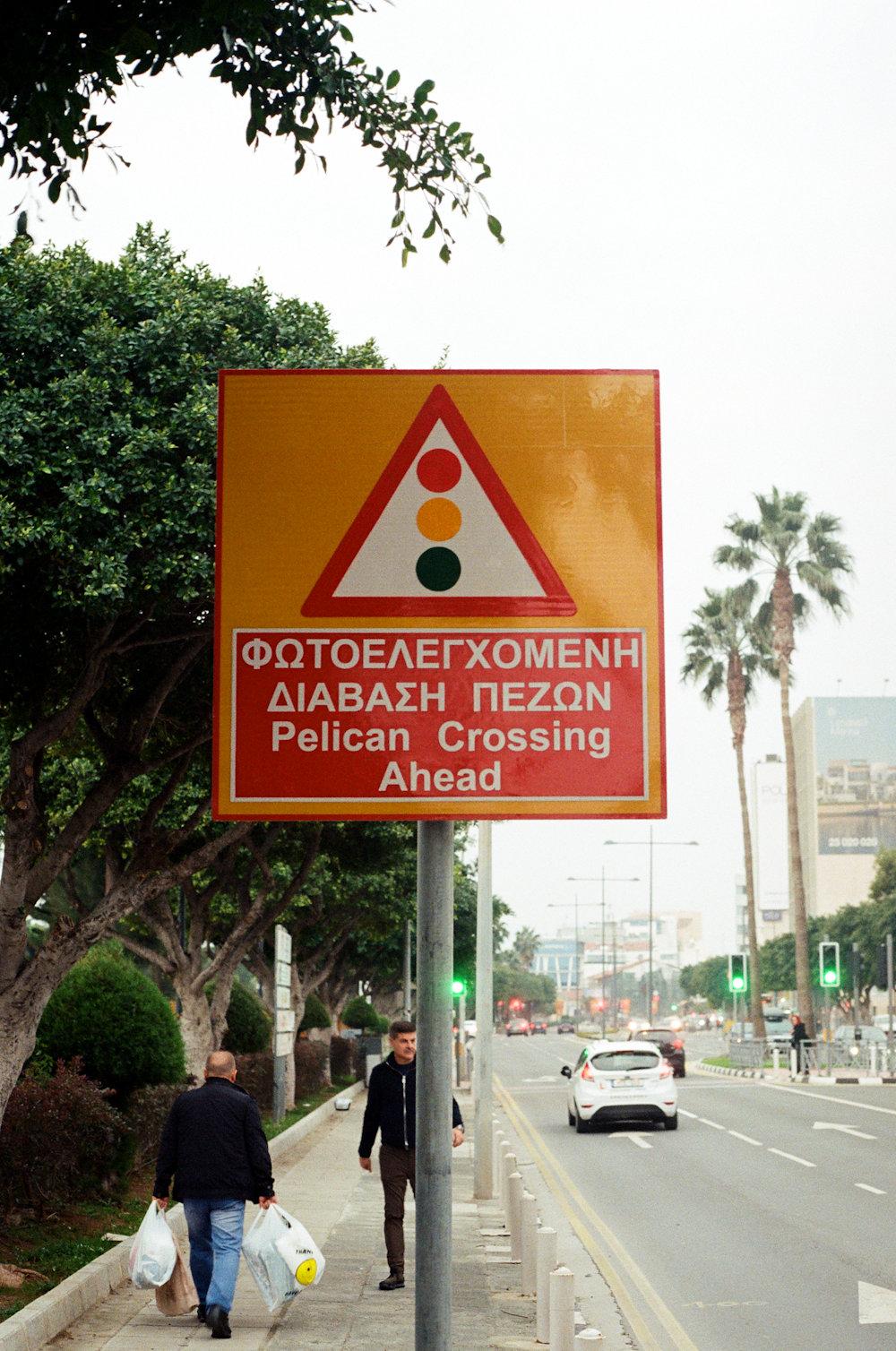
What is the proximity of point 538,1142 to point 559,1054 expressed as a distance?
143ft

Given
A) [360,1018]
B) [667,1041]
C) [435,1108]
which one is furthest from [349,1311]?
[360,1018]

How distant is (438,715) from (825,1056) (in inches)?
1609

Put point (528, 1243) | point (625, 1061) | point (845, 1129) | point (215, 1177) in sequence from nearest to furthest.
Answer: point (215, 1177) < point (528, 1243) < point (845, 1129) < point (625, 1061)

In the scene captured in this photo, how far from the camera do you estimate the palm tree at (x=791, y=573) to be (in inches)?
1722

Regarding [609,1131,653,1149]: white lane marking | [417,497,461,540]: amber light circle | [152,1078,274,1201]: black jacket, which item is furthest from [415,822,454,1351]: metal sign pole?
[609,1131,653,1149]: white lane marking

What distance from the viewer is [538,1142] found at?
2284 centimetres

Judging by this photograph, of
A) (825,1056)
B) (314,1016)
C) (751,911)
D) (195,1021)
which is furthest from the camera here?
(751,911)

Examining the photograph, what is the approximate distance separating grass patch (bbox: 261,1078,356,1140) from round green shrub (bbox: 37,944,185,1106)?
5.29 ft

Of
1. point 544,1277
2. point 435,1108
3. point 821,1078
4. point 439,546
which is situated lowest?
point 821,1078

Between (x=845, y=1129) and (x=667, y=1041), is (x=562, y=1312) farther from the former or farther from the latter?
(x=667, y=1041)

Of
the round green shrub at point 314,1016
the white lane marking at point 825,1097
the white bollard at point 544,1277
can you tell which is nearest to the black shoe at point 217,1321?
the white bollard at point 544,1277

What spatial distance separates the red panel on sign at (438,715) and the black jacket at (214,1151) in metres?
5.98

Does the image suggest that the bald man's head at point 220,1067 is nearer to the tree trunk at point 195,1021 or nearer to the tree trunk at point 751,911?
the tree trunk at point 195,1021

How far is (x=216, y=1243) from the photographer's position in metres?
8.70
